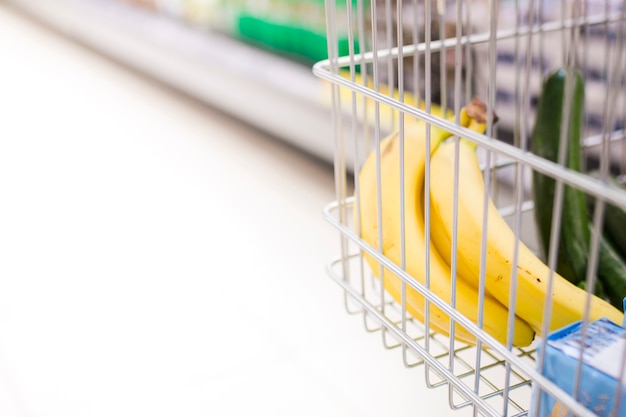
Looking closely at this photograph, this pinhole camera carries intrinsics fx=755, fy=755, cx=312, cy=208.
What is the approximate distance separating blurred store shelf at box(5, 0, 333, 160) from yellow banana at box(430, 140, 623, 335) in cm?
123

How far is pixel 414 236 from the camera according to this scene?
0.81m

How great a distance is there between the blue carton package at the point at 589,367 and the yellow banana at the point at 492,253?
0.23 feet

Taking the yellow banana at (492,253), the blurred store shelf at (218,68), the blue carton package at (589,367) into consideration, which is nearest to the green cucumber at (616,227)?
the yellow banana at (492,253)

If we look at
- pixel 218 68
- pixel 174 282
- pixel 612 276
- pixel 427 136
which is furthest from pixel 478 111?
pixel 218 68

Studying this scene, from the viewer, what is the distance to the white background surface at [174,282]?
4.09 ft

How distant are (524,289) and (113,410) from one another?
2.50ft

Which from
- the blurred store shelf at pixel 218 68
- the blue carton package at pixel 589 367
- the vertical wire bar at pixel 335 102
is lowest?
the blurred store shelf at pixel 218 68

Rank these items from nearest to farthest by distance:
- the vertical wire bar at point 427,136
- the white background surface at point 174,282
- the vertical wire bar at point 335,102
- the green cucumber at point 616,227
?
1. the vertical wire bar at point 427,136
2. the vertical wire bar at point 335,102
3. the green cucumber at point 616,227
4. the white background surface at point 174,282

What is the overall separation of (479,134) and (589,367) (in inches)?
8.0

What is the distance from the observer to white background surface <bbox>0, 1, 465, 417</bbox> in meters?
1.25

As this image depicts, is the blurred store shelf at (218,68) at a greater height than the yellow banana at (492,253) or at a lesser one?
lesser

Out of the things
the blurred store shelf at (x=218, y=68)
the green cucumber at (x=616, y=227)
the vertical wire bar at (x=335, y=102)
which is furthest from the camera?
the blurred store shelf at (x=218, y=68)

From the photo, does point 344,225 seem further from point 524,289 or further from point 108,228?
point 108,228

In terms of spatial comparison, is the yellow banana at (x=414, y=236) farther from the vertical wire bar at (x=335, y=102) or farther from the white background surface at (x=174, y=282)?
the white background surface at (x=174, y=282)
